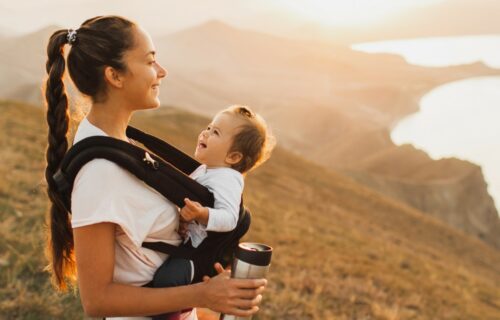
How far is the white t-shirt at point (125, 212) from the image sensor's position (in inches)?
71.2

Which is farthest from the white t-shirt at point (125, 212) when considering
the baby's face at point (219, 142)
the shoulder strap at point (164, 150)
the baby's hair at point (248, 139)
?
the baby's hair at point (248, 139)

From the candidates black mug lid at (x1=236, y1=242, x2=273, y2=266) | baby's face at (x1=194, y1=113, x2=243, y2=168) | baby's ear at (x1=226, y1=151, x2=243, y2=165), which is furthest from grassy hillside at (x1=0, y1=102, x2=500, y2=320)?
black mug lid at (x1=236, y1=242, x2=273, y2=266)

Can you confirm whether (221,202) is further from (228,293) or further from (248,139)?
(248,139)

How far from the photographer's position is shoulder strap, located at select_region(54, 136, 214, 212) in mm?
1825

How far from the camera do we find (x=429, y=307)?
9.34 meters

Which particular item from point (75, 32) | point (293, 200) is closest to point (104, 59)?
point (75, 32)

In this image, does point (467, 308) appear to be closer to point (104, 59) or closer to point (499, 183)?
point (104, 59)

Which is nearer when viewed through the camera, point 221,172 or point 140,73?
point 140,73

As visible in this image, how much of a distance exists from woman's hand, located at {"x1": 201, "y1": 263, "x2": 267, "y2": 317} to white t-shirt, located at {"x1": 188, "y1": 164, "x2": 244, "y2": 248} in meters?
0.24

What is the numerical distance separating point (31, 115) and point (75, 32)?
2436cm

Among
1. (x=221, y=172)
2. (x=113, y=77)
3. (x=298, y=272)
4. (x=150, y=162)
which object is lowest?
(x=298, y=272)

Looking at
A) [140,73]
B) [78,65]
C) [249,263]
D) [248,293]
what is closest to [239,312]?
[248,293]

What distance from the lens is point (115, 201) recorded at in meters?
1.83

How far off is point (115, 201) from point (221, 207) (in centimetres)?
55
